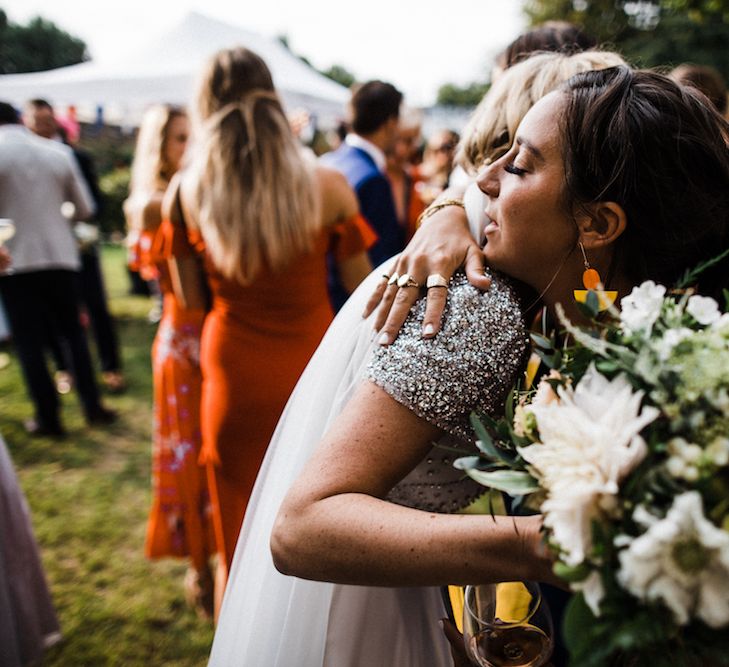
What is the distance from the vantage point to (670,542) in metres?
0.72

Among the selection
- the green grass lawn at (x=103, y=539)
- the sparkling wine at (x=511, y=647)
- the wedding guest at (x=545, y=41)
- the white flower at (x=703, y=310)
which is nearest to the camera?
the white flower at (x=703, y=310)

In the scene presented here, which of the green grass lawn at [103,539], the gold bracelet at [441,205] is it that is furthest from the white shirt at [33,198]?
the gold bracelet at [441,205]

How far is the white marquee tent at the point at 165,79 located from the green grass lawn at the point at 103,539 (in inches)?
133

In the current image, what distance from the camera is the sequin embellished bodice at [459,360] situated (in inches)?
47.1

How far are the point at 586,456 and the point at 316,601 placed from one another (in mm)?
968

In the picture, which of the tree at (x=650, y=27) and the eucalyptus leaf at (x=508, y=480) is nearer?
the eucalyptus leaf at (x=508, y=480)

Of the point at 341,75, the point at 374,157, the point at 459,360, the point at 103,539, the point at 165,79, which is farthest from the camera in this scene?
the point at 341,75

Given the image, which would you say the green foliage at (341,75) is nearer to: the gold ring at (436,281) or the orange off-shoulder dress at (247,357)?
the orange off-shoulder dress at (247,357)

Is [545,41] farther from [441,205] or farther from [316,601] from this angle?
[316,601]

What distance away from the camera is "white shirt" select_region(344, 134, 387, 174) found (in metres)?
4.60

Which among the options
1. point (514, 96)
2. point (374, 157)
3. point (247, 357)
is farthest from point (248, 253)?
point (374, 157)

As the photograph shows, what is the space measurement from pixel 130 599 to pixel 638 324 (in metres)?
3.37

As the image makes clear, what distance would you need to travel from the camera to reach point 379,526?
3.49 ft

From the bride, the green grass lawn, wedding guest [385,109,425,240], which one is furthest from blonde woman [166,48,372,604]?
wedding guest [385,109,425,240]
